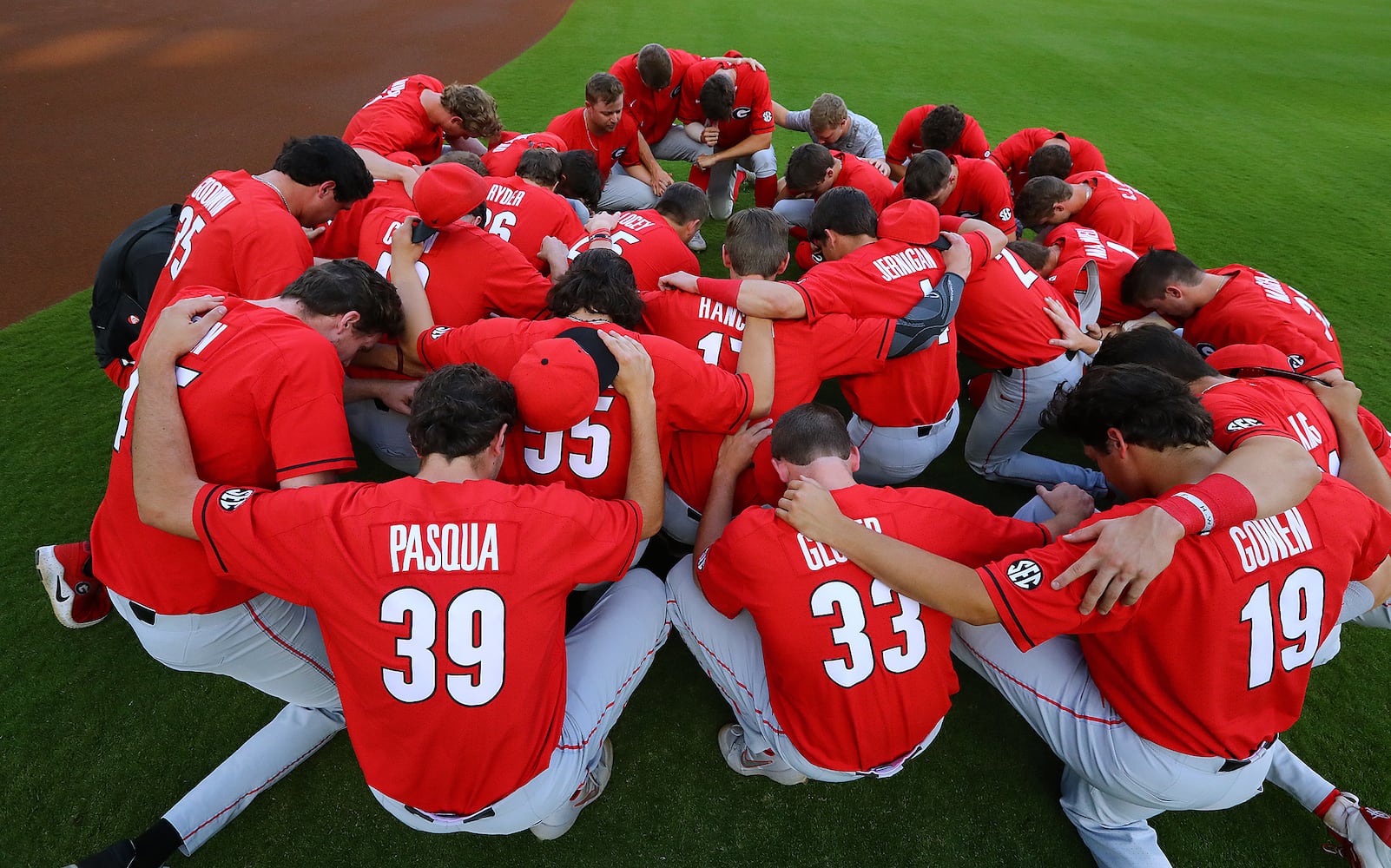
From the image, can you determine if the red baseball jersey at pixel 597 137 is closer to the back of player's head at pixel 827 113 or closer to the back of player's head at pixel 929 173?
the back of player's head at pixel 827 113

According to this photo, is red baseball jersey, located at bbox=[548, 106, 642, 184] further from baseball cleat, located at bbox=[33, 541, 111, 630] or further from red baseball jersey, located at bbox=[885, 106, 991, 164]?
baseball cleat, located at bbox=[33, 541, 111, 630]

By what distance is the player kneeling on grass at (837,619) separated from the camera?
2047mm

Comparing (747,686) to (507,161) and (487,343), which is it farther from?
(507,161)

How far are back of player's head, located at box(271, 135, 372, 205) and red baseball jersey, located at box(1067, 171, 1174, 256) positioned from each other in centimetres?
465

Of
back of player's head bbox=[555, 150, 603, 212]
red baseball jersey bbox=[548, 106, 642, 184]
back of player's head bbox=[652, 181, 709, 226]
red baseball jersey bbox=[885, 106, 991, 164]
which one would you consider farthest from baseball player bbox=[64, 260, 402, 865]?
red baseball jersey bbox=[885, 106, 991, 164]

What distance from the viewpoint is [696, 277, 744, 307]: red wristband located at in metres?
3.04

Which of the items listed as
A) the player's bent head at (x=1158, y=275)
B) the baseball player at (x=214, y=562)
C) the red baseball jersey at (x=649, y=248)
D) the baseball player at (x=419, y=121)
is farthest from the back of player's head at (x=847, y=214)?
the baseball player at (x=419, y=121)

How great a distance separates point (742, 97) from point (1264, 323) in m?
4.53

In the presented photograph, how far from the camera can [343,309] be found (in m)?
2.61

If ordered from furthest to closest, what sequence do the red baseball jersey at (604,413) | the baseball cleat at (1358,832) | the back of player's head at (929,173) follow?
the back of player's head at (929,173), the red baseball jersey at (604,413), the baseball cleat at (1358,832)

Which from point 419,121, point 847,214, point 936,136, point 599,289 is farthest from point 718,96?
Result: point 599,289

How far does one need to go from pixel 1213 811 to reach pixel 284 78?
12650mm

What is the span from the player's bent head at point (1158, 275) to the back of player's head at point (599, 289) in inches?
114

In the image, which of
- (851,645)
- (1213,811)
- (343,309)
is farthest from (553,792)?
(1213,811)
